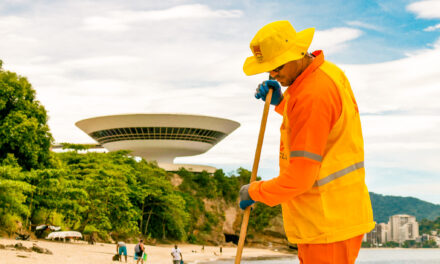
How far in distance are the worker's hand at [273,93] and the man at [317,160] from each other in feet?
1.33

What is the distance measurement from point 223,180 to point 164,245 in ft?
46.2

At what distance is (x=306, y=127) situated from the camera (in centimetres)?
245

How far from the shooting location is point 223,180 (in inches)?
2314

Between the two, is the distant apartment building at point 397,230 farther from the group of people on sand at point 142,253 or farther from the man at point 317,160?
the man at point 317,160

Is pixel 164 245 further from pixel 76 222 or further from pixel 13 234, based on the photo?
pixel 13 234

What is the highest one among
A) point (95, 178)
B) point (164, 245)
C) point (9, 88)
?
point (9, 88)

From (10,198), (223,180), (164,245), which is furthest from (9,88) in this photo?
(223,180)

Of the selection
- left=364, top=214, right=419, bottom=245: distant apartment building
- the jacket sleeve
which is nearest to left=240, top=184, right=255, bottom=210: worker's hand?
the jacket sleeve

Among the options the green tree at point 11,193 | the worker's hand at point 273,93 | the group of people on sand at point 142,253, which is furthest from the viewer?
the green tree at point 11,193

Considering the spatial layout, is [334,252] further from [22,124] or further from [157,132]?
[157,132]

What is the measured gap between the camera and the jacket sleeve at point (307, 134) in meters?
2.44

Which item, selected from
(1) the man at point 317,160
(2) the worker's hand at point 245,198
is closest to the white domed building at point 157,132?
(2) the worker's hand at point 245,198

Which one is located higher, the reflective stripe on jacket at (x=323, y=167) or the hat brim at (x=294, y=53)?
the hat brim at (x=294, y=53)

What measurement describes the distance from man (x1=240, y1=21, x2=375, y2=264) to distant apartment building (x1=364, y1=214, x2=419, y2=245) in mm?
143347
